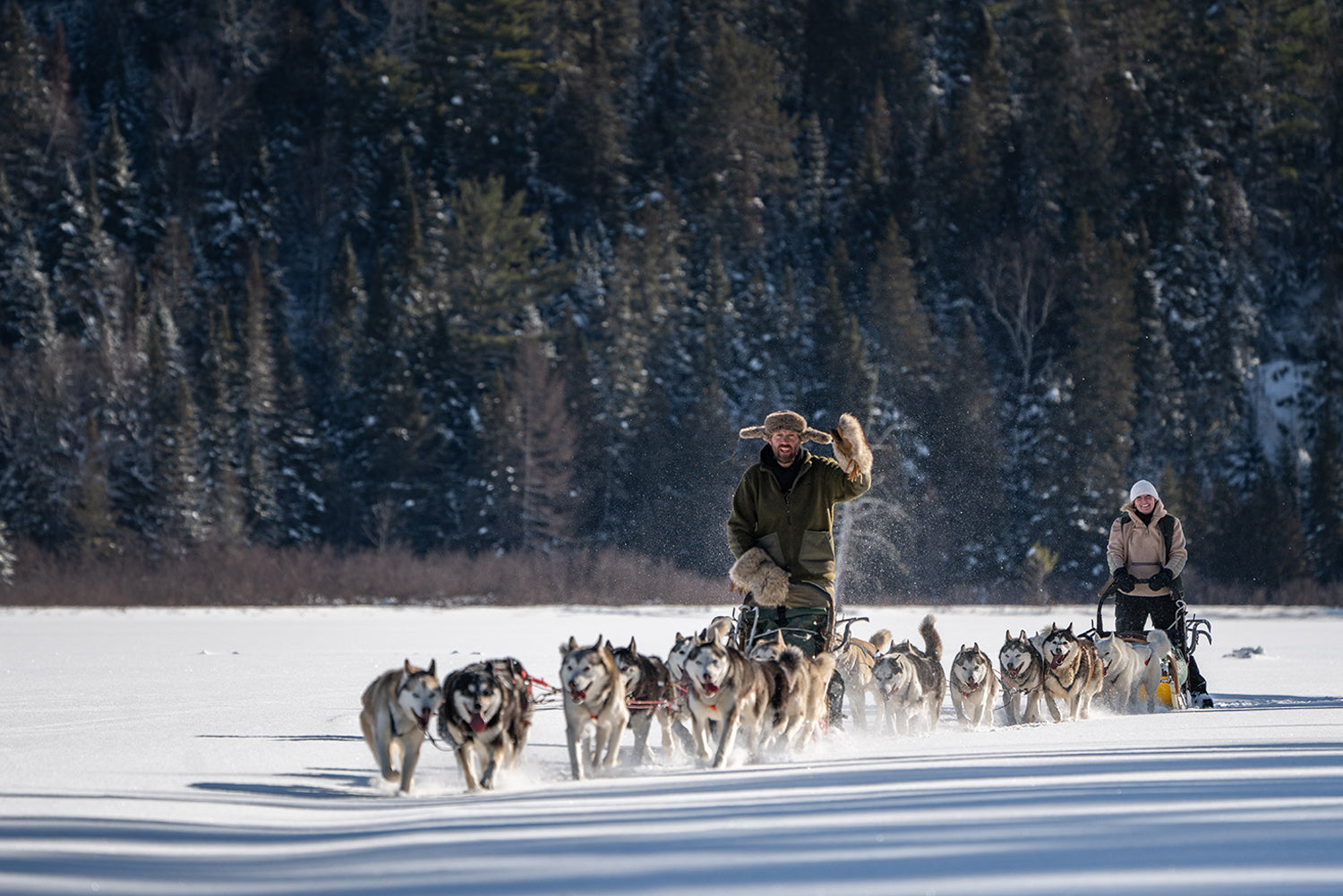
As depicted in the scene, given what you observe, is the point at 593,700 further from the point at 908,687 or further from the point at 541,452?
the point at 541,452

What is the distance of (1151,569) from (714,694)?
472 centimetres

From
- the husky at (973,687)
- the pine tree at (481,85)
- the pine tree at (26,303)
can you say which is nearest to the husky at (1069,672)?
the husky at (973,687)

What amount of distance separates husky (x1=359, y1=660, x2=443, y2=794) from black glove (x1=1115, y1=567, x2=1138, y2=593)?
5735 millimetres

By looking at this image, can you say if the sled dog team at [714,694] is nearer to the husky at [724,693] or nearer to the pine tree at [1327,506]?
the husky at [724,693]

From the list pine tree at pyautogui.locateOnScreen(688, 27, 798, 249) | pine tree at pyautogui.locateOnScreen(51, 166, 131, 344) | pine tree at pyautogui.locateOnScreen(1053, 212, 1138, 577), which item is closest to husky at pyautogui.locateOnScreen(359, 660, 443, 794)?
pine tree at pyautogui.locateOnScreen(1053, 212, 1138, 577)

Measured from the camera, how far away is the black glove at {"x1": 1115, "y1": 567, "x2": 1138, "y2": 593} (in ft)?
33.1

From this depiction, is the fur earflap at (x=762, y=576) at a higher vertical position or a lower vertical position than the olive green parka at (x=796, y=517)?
lower

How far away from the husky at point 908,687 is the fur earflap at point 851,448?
2205 mm

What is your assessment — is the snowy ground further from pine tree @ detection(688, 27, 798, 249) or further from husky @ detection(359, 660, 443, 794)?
pine tree @ detection(688, 27, 798, 249)

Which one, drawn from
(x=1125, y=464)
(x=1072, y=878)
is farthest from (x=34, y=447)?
(x=1072, y=878)

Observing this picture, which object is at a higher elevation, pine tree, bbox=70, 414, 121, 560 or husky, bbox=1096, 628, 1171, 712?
pine tree, bbox=70, 414, 121, 560

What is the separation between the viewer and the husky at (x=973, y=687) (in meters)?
9.24

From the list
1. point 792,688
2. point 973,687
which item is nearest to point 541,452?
point 973,687

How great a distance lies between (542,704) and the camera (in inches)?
430
